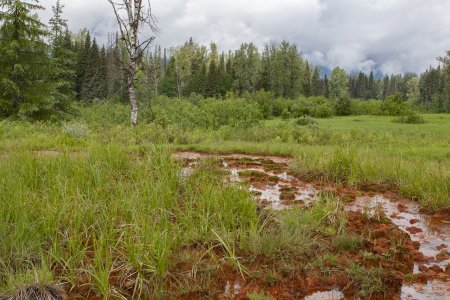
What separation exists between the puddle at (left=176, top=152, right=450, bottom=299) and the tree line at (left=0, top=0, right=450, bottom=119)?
8900mm

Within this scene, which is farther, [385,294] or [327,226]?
[327,226]

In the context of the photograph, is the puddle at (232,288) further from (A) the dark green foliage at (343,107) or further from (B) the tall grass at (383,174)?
(A) the dark green foliage at (343,107)

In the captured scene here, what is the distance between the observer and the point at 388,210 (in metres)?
5.21

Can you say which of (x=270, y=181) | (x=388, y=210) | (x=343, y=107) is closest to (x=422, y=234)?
(x=388, y=210)

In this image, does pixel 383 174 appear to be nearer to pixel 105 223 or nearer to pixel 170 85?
pixel 105 223

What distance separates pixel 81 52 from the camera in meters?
53.3

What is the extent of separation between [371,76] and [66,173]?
122 metres

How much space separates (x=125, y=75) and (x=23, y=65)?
686cm

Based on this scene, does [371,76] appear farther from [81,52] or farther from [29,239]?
[29,239]

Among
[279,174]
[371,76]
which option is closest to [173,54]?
[371,76]

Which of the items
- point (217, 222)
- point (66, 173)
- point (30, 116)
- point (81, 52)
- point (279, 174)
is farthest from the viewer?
point (81, 52)

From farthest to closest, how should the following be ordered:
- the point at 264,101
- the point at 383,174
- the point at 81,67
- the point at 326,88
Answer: the point at 326,88, the point at 81,67, the point at 264,101, the point at 383,174

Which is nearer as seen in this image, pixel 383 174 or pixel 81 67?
pixel 383 174

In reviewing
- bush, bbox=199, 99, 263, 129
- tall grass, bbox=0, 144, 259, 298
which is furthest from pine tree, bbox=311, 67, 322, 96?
tall grass, bbox=0, 144, 259, 298
